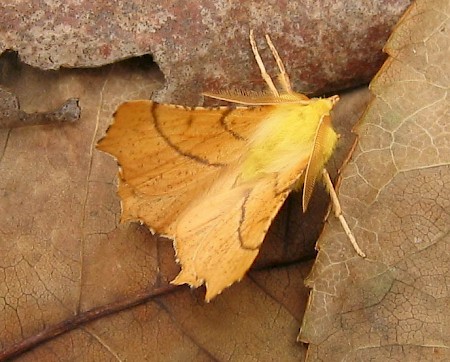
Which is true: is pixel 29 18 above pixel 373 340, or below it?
above

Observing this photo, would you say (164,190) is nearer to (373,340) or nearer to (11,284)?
(11,284)

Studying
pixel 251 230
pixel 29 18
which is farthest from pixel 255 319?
pixel 29 18

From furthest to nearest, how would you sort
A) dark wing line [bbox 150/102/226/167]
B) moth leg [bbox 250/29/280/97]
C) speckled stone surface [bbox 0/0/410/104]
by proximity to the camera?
moth leg [bbox 250/29/280/97] → speckled stone surface [bbox 0/0/410/104] → dark wing line [bbox 150/102/226/167]

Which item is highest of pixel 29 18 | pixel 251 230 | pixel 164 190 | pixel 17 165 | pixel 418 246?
pixel 29 18

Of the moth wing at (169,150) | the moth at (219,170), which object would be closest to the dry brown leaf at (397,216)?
the moth at (219,170)

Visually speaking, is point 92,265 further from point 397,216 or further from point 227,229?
point 397,216

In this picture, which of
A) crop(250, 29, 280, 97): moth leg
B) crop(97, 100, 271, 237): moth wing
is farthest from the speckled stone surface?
crop(97, 100, 271, 237): moth wing

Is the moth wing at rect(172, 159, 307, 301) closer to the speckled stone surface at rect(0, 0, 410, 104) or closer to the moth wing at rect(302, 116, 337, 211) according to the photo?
the moth wing at rect(302, 116, 337, 211)
